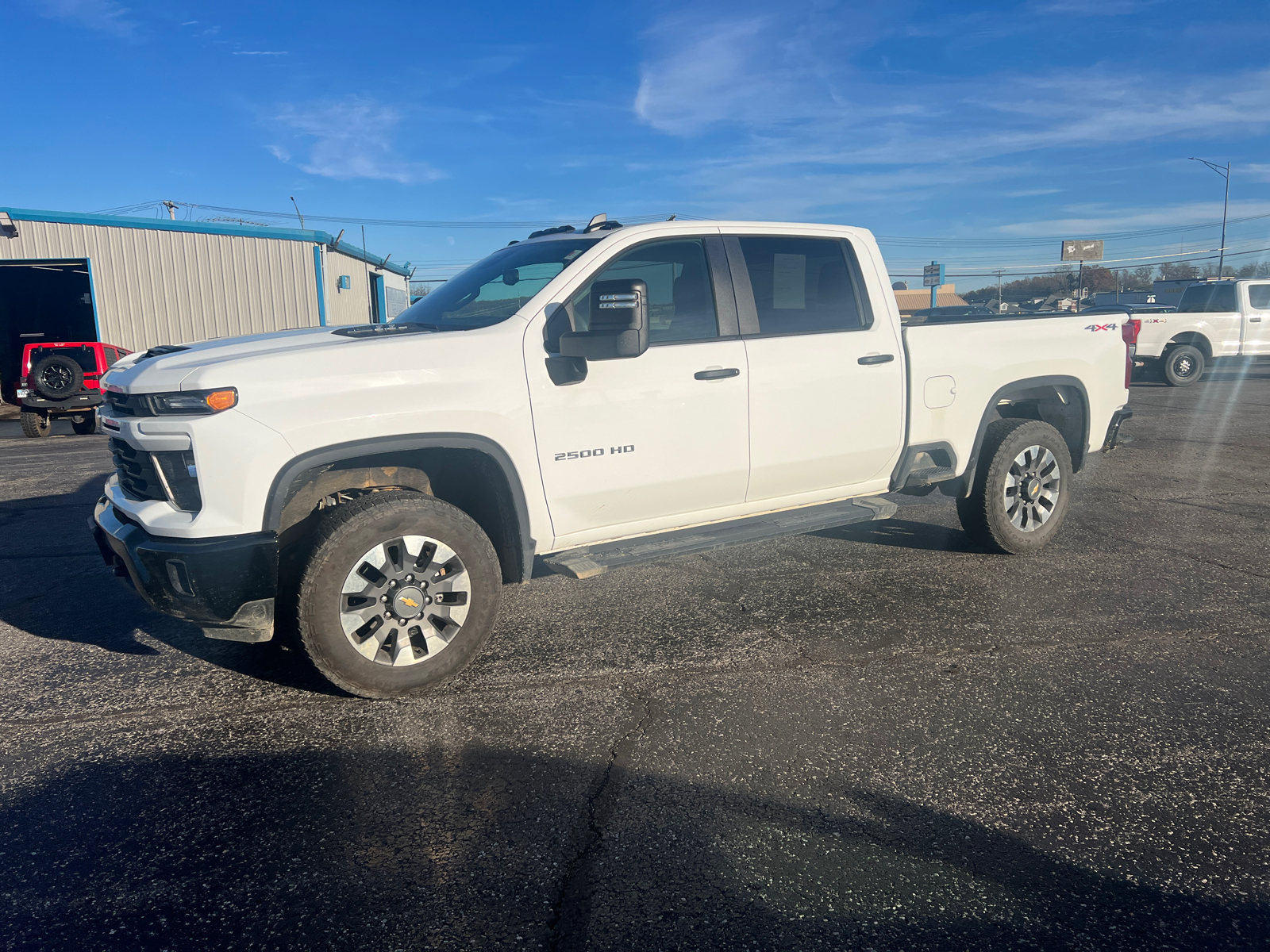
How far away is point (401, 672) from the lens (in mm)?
3748

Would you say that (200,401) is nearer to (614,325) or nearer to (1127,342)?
(614,325)

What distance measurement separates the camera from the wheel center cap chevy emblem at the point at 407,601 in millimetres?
3699

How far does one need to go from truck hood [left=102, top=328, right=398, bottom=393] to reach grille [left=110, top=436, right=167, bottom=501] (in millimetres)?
273

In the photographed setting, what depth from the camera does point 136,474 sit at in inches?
144

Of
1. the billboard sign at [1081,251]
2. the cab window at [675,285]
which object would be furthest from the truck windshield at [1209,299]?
the billboard sign at [1081,251]

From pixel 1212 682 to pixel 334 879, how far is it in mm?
3664

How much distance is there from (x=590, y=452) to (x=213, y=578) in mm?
1645

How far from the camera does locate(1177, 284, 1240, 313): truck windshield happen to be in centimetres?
1802

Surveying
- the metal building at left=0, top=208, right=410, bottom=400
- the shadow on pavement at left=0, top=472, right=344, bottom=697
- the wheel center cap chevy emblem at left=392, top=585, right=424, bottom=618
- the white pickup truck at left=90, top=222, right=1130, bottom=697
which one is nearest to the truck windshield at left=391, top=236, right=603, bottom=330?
the white pickup truck at left=90, top=222, right=1130, bottom=697

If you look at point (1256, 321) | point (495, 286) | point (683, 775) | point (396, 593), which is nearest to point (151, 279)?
point (495, 286)

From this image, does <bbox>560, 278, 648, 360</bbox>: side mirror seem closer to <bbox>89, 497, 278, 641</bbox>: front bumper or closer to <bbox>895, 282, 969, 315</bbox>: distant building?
<bbox>89, 497, 278, 641</bbox>: front bumper

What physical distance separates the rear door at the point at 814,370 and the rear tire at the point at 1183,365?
638 inches

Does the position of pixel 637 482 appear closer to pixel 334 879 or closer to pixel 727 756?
pixel 727 756

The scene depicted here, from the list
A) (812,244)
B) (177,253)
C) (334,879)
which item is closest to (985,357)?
(812,244)
